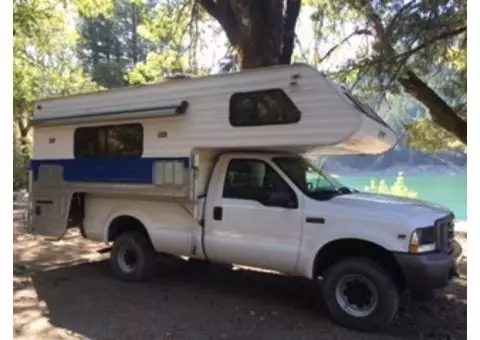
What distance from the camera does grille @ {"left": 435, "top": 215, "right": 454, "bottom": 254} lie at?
17.7ft

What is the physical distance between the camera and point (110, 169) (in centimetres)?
738

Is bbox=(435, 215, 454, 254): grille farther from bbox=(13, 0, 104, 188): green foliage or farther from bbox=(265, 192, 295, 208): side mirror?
bbox=(13, 0, 104, 188): green foliage

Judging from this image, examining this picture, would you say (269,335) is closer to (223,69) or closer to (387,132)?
(387,132)

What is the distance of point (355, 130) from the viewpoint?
5488mm

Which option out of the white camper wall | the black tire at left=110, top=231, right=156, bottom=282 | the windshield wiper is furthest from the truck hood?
the black tire at left=110, top=231, right=156, bottom=282

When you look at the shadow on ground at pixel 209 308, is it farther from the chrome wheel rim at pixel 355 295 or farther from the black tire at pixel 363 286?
the chrome wheel rim at pixel 355 295

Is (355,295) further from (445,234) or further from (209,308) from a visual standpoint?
(209,308)

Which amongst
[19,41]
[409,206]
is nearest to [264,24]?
[409,206]

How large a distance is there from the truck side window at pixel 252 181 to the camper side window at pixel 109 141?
146 centimetres

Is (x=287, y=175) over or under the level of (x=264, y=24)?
under

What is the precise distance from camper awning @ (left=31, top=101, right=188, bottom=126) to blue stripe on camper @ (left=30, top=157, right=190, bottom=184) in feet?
1.92

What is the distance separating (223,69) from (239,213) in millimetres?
6697

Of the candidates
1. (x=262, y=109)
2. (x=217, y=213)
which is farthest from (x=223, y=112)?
(x=217, y=213)
